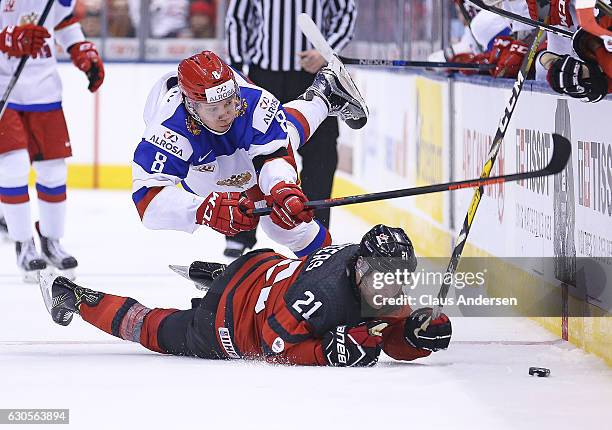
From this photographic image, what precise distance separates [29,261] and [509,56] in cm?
199

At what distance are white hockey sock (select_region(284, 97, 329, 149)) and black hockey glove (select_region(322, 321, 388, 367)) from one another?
1066 millimetres

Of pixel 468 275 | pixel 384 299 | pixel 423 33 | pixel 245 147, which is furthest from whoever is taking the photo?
pixel 423 33

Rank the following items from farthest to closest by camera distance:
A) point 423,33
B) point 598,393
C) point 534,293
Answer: point 423,33, point 534,293, point 598,393

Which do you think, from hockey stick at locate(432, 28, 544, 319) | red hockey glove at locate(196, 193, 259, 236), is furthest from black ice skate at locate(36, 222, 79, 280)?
hockey stick at locate(432, 28, 544, 319)

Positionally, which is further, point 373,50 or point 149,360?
point 373,50

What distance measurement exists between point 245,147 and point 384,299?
0.86m

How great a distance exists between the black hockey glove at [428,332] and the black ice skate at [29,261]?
2230mm

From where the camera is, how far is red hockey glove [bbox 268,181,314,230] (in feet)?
12.6

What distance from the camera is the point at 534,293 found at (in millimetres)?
4562

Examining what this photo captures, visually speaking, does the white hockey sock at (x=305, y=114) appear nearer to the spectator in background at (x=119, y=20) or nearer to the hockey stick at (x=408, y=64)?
the hockey stick at (x=408, y=64)

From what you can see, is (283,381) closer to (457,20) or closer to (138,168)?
(138,168)

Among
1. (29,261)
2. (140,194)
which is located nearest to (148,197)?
(140,194)

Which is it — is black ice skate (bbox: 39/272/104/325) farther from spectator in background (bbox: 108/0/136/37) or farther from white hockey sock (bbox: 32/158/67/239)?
spectator in background (bbox: 108/0/136/37)

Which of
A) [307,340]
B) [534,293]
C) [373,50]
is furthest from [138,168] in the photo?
[373,50]
